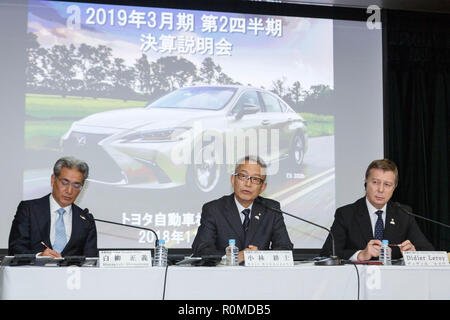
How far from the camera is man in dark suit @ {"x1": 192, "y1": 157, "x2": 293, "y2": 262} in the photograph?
304 centimetres

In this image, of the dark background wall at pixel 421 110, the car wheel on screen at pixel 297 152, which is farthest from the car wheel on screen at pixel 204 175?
the dark background wall at pixel 421 110

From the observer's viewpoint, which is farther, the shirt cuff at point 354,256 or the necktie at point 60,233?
the necktie at point 60,233

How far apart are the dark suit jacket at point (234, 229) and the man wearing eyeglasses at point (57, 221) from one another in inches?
25.7

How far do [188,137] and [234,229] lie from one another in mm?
1442

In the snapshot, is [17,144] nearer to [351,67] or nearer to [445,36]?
[351,67]

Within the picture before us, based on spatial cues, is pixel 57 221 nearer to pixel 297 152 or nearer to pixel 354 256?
pixel 354 256

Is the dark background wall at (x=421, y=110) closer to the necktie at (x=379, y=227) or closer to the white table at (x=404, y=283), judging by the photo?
the necktie at (x=379, y=227)

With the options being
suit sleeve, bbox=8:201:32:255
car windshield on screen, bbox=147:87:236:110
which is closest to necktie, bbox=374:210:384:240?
car windshield on screen, bbox=147:87:236:110

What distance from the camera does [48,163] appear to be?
4.22 meters

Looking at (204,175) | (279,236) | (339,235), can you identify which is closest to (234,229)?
(279,236)

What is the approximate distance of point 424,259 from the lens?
2449 mm

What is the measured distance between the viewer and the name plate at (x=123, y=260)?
2.21 meters
